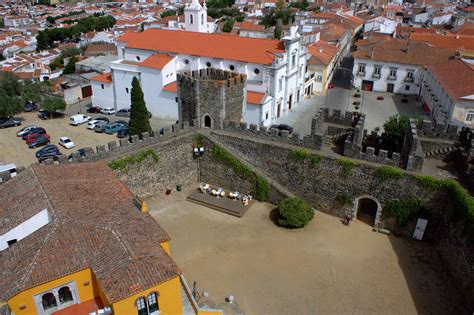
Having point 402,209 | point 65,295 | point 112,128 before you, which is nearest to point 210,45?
point 112,128

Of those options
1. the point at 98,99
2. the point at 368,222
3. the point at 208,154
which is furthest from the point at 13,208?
the point at 98,99

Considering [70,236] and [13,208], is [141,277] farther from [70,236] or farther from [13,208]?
[13,208]

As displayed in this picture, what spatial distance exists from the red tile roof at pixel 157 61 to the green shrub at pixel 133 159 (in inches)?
650

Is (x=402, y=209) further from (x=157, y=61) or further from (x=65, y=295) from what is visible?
(x=157, y=61)

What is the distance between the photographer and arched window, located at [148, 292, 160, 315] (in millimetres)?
13641

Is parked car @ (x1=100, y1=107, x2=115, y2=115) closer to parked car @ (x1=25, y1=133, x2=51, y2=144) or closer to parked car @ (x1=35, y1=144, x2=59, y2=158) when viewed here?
parked car @ (x1=25, y1=133, x2=51, y2=144)

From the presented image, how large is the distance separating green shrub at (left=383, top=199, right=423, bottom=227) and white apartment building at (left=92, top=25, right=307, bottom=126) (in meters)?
16.7

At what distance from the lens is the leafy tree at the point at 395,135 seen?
26.1m

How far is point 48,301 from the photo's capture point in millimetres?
13789

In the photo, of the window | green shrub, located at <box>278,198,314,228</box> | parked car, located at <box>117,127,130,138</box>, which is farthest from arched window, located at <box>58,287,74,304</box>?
the window

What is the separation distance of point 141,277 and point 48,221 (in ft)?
15.1

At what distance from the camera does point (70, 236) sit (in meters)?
14.3

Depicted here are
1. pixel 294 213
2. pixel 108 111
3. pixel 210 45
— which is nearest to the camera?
pixel 294 213

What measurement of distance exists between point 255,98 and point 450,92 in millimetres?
17122
